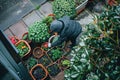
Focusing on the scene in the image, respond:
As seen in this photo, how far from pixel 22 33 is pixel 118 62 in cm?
423

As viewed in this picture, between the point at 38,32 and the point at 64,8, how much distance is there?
0.97 metres

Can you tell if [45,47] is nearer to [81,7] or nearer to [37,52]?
[37,52]

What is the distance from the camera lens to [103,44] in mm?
4211

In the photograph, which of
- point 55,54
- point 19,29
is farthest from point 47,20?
point 55,54

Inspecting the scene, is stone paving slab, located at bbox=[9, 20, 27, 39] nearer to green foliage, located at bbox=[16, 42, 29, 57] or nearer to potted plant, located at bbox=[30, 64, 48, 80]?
green foliage, located at bbox=[16, 42, 29, 57]

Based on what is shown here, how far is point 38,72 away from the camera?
7.04 meters

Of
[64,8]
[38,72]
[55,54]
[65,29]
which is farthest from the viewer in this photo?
[64,8]

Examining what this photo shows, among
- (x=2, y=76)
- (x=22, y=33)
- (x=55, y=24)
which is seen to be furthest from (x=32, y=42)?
(x=2, y=76)

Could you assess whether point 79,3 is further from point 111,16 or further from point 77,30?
point 111,16

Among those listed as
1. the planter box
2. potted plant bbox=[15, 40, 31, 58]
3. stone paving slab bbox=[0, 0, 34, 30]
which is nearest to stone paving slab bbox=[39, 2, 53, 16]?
stone paving slab bbox=[0, 0, 34, 30]

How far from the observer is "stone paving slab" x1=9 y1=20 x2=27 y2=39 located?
7.82m

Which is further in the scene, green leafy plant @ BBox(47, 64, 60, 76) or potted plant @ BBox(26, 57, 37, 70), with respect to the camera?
potted plant @ BBox(26, 57, 37, 70)

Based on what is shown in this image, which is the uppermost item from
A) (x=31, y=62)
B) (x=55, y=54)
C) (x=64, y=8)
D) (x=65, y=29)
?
(x=64, y=8)

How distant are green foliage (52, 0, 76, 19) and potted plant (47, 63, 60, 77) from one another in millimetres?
1400
